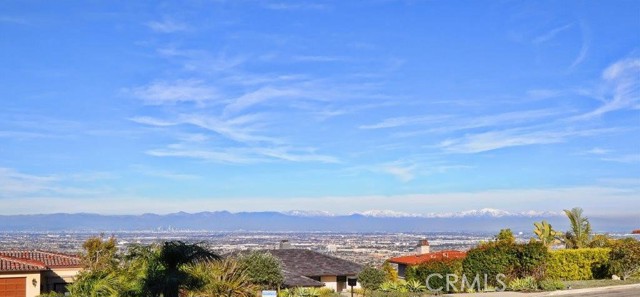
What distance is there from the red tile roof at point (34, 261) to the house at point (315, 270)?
12.2 m

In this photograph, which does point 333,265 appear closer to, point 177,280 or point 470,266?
point 470,266

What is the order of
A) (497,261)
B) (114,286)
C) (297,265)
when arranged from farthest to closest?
(297,265)
(497,261)
(114,286)

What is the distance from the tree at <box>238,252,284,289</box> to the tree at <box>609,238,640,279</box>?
62.9 feet

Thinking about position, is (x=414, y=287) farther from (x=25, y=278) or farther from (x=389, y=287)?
(x=25, y=278)

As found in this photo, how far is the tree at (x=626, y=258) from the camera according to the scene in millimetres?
39312

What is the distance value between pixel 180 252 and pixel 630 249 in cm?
2912

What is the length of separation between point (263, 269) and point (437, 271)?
30.4 ft

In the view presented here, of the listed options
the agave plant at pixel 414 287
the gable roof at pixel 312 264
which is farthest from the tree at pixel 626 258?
the gable roof at pixel 312 264

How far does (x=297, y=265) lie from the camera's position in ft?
155

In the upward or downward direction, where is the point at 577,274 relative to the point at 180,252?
downward

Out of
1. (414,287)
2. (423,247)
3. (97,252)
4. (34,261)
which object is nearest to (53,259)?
(97,252)

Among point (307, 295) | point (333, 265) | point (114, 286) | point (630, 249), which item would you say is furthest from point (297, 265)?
point (114, 286)

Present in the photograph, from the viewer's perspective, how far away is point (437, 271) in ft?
123

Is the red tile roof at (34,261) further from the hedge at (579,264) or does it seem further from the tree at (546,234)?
the tree at (546,234)
